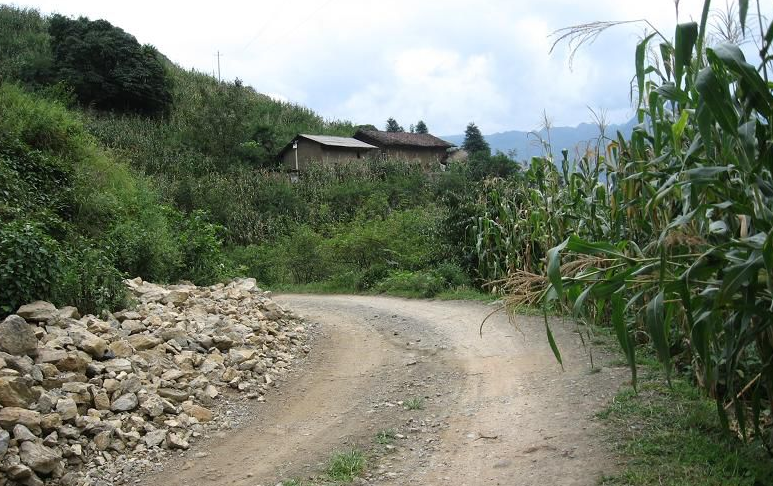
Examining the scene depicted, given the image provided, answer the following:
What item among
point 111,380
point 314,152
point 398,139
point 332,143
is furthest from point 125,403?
point 398,139

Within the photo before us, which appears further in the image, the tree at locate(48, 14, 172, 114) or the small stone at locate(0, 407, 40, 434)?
the tree at locate(48, 14, 172, 114)

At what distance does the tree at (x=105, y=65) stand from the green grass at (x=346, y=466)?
32005 millimetres

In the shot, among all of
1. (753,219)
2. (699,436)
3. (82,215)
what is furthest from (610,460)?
(82,215)

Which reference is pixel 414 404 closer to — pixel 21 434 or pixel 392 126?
pixel 21 434

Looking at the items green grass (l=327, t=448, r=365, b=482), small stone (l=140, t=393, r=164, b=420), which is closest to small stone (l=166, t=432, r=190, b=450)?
small stone (l=140, t=393, r=164, b=420)

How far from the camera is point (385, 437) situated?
4266mm

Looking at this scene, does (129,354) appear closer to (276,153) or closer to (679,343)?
(679,343)

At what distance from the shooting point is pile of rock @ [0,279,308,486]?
3.99 meters

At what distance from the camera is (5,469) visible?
362 cm

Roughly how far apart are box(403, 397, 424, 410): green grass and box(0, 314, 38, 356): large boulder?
3.22 m

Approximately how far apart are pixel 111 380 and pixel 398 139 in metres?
34.7

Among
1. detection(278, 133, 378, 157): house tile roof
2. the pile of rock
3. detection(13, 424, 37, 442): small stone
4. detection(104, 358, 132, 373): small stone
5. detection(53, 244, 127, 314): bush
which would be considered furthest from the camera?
detection(278, 133, 378, 157): house tile roof

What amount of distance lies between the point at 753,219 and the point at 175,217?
1350 centimetres

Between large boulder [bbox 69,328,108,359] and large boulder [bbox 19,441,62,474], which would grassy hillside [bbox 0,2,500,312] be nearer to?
large boulder [bbox 69,328,108,359]
